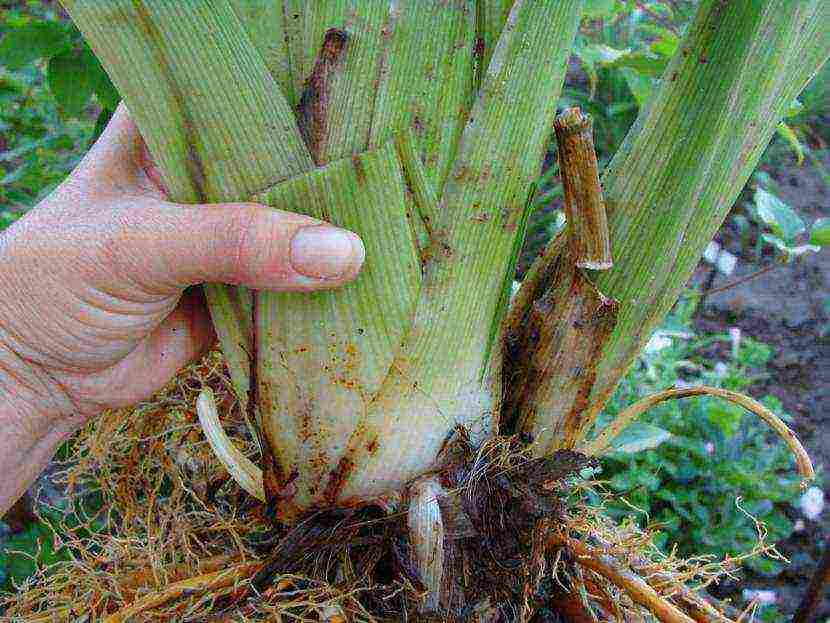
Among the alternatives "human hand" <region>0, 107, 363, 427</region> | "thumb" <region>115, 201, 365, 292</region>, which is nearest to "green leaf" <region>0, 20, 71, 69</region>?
"human hand" <region>0, 107, 363, 427</region>

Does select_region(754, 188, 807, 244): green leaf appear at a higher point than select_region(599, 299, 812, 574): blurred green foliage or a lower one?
higher

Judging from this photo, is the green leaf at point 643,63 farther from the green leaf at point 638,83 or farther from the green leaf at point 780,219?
the green leaf at point 780,219

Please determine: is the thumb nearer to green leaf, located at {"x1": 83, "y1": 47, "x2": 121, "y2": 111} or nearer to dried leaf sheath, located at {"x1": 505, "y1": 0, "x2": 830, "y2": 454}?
dried leaf sheath, located at {"x1": 505, "y1": 0, "x2": 830, "y2": 454}

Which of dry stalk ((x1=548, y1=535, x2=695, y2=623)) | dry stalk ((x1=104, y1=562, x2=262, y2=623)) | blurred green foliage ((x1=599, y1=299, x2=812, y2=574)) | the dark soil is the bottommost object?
the dark soil

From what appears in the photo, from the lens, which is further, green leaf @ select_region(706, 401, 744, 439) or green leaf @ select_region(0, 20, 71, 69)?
green leaf @ select_region(706, 401, 744, 439)

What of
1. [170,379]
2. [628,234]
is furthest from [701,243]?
[170,379]

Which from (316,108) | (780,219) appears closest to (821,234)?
(780,219)

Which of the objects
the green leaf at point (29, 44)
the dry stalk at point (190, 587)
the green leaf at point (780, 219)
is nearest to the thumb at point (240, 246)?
the dry stalk at point (190, 587)
